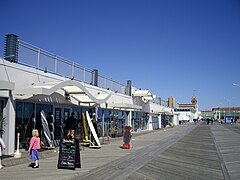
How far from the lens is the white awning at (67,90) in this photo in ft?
39.2

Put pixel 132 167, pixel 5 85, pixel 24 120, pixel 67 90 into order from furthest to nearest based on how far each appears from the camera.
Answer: pixel 67 90 < pixel 24 120 < pixel 132 167 < pixel 5 85

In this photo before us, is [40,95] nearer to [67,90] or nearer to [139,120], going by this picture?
[67,90]

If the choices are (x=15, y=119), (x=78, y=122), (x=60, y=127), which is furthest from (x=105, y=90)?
(x=15, y=119)

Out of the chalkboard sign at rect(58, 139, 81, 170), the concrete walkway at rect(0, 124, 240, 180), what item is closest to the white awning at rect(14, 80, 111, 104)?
the concrete walkway at rect(0, 124, 240, 180)

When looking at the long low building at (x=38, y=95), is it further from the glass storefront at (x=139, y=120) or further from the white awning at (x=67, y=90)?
the glass storefront at (x=139, y=120)

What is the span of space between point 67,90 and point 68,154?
21.3 feet

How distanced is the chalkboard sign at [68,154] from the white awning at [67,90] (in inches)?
110

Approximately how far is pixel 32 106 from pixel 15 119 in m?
1.42

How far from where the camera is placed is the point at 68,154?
32.4 ft

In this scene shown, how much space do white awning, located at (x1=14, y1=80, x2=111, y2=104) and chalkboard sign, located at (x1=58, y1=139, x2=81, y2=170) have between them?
2.78 m

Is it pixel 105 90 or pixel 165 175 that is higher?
pixel 105 90

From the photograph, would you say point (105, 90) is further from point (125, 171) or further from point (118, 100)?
point (125, 171)

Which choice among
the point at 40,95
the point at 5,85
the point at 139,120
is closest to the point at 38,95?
the point at 40,95

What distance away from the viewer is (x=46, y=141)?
47.1 feet
